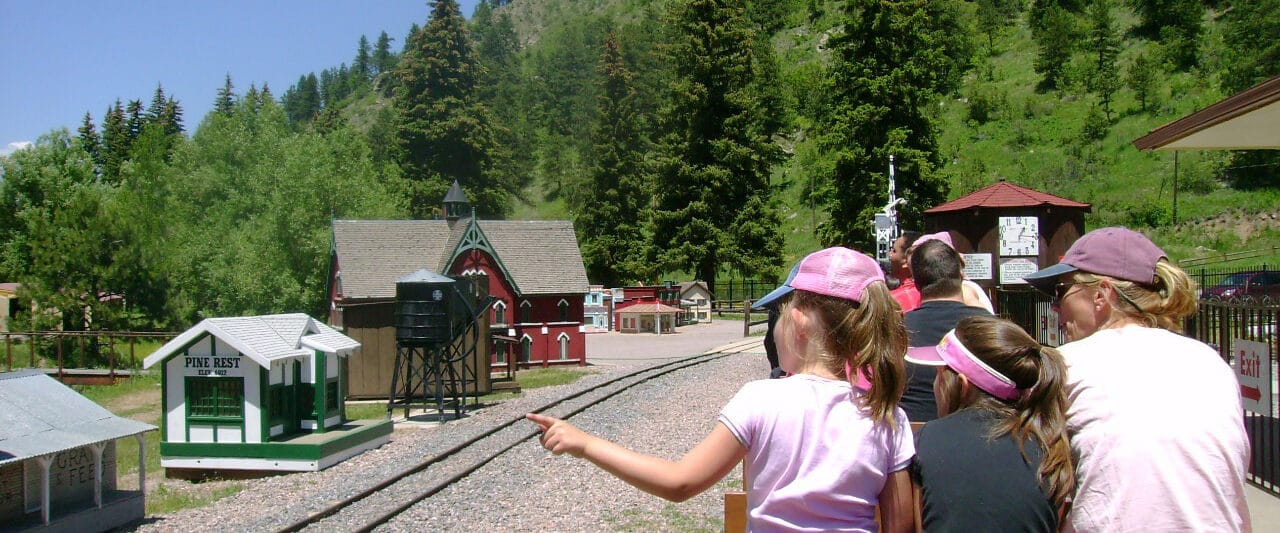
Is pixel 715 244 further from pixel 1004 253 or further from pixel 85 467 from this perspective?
pixel 85 467

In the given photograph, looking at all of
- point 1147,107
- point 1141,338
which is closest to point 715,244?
point 1147,107

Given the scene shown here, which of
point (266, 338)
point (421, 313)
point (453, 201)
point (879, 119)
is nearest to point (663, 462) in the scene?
point (266, 338)

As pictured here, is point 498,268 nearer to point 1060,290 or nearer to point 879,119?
point 879,119

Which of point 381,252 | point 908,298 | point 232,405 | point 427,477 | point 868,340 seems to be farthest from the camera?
point 381,252

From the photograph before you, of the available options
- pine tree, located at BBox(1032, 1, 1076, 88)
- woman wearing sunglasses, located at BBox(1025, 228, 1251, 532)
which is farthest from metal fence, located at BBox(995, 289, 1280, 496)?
pine tree, located at BBox(1032, 1, 1076, 88)

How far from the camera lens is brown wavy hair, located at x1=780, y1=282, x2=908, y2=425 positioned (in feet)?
8.98

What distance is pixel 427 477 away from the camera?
39.0 feet

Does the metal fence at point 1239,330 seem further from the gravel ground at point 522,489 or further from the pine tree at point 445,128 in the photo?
the pine tree at point 445,128

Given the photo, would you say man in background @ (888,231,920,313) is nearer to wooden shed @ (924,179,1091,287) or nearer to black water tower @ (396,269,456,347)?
wooden shed @ (924,179,1091,287)

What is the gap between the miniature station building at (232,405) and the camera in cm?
1289

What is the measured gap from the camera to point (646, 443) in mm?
13289

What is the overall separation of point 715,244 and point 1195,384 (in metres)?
46.8

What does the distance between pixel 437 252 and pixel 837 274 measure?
2819 centimetres

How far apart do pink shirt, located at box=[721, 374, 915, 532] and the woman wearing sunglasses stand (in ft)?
2.41
